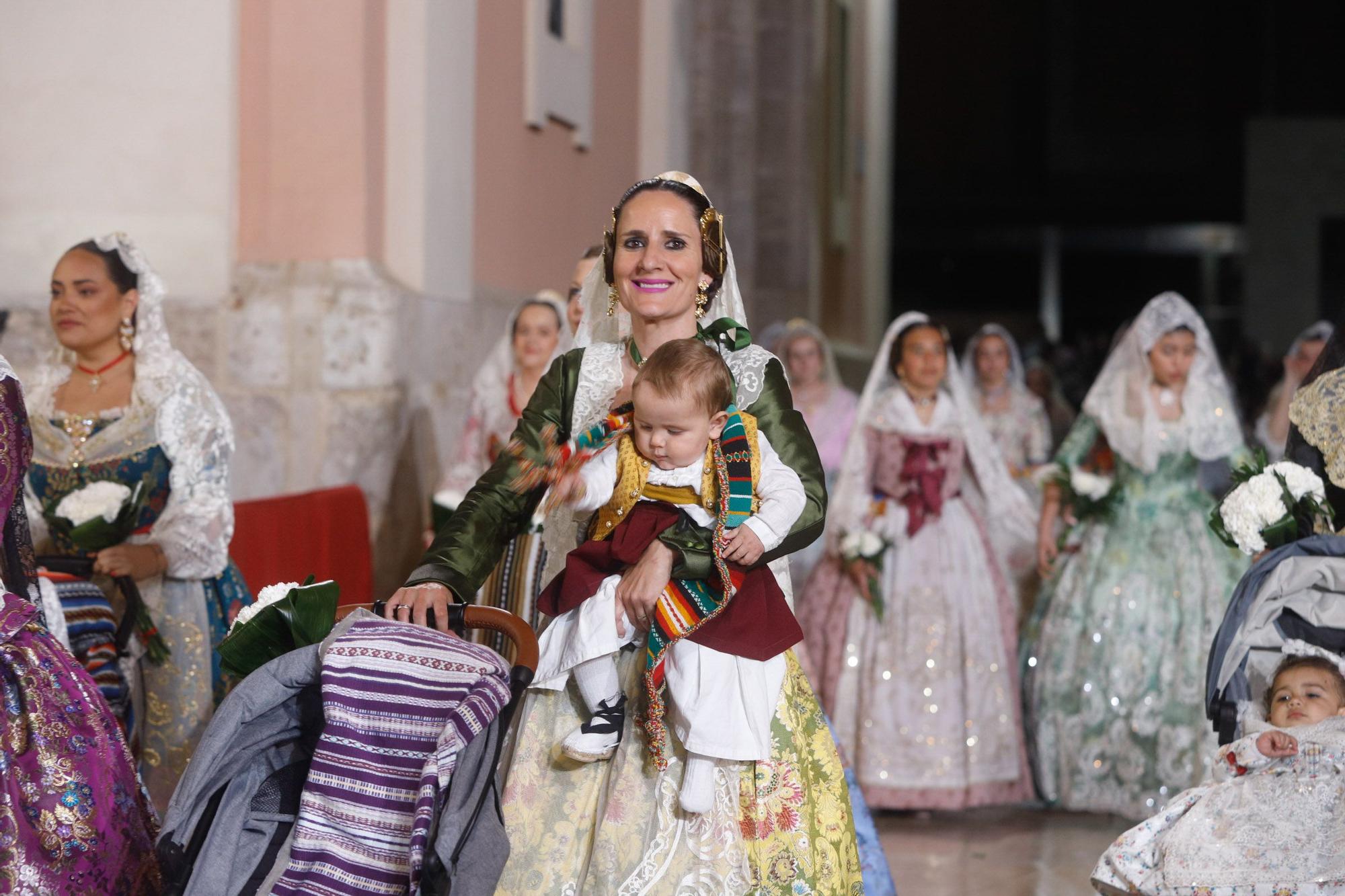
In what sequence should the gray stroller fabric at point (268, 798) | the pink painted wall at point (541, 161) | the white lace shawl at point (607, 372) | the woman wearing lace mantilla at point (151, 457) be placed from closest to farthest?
1. the gray stroller fabric at point (268, 798)
2. the white lace shawl at point (607, 372)
3. the woman wearing lace mantilla at point (151, 457)
4. the pink painted wall at point (541, 161)

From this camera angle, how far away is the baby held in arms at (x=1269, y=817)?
3.84 meters

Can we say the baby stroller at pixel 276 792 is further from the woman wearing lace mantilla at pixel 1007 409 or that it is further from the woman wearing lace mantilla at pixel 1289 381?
the woman wearing lace mantilla at pixel 1007 409

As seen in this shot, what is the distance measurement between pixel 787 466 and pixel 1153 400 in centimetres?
417

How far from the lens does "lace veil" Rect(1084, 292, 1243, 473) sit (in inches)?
274

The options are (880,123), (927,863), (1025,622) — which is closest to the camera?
(927,863)

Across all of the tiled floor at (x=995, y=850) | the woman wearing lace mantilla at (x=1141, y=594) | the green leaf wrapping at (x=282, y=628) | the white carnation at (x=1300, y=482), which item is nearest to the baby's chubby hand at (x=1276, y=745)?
the white carnation at (x=1300, y=482)

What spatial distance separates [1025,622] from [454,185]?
3.47 m

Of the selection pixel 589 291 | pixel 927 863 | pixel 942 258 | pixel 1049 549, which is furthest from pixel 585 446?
pixel 942 258

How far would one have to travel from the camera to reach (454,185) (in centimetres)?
798

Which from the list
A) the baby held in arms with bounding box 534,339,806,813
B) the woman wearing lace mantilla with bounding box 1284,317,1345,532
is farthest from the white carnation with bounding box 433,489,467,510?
the woman wearing lace mantilla with bounding box 1284,317,1345,532

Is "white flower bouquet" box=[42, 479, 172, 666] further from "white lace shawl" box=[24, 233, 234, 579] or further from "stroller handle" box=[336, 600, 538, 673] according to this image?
"stroller handle" box=[336, 600, 538, 673]

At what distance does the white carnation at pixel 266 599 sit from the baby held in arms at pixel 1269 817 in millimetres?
2196

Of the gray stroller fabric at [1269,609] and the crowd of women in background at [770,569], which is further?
the gray stroller fabric at [1269,609]

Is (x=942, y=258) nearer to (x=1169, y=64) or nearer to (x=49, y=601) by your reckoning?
(x=1169, y=64)
